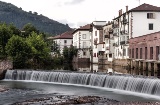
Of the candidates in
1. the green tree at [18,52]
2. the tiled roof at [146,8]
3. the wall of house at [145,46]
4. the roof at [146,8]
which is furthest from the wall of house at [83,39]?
the green tree at [18,52]

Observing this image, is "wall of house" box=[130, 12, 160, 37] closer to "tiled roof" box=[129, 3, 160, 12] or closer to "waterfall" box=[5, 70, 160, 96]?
"tiled roof" box=[129, 3, 160, 12]

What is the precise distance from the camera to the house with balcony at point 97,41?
97.0m

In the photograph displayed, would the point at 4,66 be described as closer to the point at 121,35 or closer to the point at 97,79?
the point at 97,79

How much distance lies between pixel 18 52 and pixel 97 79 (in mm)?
28081

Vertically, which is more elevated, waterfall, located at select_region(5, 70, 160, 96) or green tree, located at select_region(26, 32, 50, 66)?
green tree, located at select_region(26, 32, 50, 66)

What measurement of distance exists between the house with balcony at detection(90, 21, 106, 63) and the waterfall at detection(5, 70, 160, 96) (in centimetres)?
4210

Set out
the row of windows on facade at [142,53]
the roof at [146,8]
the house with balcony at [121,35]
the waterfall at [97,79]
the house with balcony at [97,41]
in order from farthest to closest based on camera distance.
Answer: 1. the house with balcony at [97,41]
2. the house with balcony at [121,35]
3. the roof at [146,8]
4. the row of windows on facade at [142,53]
5. the waterfall at [97,79]

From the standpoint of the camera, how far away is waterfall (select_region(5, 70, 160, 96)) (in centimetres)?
3559

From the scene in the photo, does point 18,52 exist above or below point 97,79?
above

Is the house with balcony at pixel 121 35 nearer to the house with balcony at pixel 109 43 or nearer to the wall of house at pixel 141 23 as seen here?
the wall of house at pixel 141 23

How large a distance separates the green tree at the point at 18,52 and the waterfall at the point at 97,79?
8.34m

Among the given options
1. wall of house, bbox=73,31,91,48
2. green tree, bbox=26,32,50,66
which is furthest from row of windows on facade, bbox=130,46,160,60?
wall of house, bbox=73,31,91,48

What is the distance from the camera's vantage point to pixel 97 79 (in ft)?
145

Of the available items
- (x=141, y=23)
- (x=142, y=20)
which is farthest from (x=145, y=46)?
(x=142, y=20)
